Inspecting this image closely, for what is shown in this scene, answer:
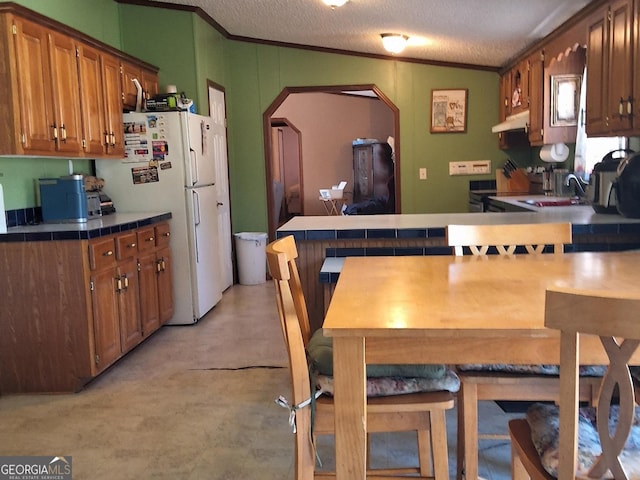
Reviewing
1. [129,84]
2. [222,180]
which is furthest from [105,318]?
[222,180]

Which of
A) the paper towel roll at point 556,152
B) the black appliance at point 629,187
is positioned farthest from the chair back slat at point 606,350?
the paper towel roll at point 556,152

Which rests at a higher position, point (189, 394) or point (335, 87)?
point (335, 87)

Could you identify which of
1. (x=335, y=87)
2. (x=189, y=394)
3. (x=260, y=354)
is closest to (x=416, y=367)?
(x=189, y=394)

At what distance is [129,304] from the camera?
12.0ft

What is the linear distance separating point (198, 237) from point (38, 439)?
216 cm

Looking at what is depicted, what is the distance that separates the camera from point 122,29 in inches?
195

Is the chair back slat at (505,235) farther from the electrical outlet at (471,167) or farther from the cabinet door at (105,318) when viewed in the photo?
the electrical outlet at (471,167)

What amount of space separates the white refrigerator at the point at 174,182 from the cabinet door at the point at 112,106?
0.13 meters

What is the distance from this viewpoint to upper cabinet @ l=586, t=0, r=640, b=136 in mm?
3147

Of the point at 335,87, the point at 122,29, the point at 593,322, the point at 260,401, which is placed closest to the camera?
the point at 593,322

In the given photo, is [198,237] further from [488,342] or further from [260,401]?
[488,342]

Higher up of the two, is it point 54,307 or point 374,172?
point 374,172

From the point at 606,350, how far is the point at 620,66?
8.74 feet

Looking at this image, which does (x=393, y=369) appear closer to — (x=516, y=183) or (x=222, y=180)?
(x=222, y=180)
